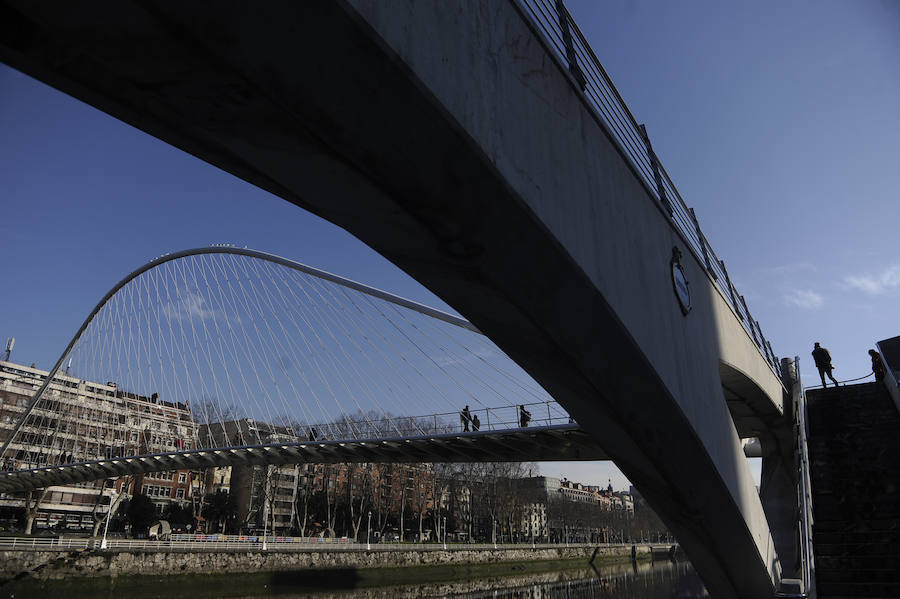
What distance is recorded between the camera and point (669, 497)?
21.6 feet

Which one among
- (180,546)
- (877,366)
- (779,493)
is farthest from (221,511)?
(877,366)

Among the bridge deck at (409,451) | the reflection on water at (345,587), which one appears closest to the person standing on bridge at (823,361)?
the bridge deck at (409,451)

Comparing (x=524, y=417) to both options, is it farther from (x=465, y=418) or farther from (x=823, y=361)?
(x=823, y=361)

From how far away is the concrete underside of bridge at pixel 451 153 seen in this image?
2.31m

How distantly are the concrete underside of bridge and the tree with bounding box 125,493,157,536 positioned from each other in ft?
160

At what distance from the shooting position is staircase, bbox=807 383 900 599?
6.74 m

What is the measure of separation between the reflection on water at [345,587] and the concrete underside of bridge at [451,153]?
23.3 metres

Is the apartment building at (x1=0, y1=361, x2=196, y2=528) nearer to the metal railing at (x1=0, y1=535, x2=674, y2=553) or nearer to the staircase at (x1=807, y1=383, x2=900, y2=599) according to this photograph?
the metal railing at (x1=0, y1=535, x2=674, y2=553)

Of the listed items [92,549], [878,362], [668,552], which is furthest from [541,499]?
[878,362]

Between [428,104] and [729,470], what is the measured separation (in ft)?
19.8

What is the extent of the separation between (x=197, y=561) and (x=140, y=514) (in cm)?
2479

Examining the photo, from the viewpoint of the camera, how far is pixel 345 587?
93.1ft

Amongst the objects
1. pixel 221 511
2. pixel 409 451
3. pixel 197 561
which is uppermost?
pixel 409 451

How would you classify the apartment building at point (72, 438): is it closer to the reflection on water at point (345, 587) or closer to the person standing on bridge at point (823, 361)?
the reflection on water at point (345, 587)
